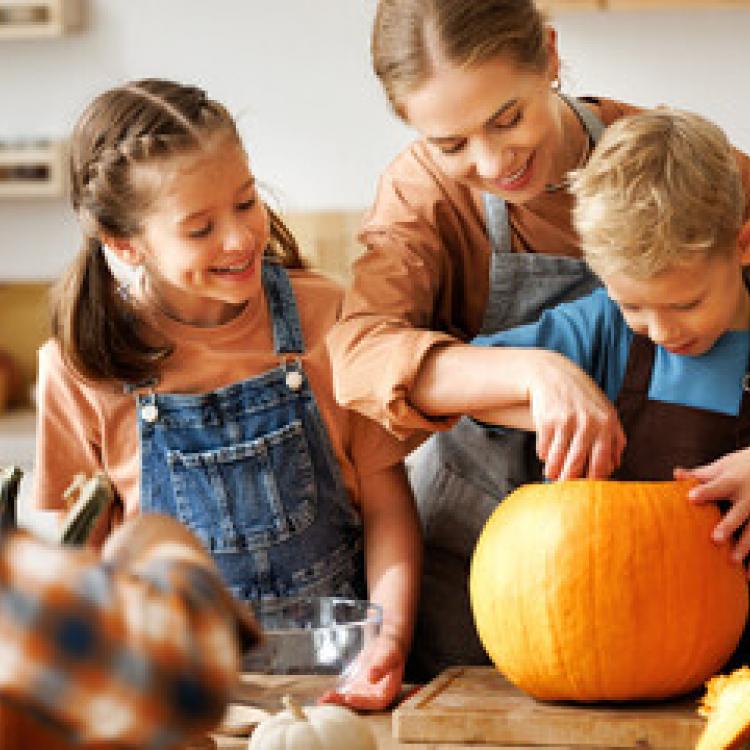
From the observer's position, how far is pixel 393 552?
1704 mm

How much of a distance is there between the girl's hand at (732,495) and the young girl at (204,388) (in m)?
0.43

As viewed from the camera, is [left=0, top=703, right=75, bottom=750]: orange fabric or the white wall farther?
the white wall

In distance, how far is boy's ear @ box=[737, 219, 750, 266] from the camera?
4.68 feet

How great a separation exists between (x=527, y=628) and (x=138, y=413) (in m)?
Answer: 0.59

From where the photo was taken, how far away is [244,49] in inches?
139

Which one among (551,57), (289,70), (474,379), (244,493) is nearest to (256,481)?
(244,493)

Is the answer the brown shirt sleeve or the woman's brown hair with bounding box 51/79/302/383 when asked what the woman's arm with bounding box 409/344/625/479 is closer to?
the brown shirt sleeve

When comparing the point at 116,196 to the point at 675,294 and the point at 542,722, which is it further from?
the point at 542,722

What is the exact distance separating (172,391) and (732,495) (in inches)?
27.2

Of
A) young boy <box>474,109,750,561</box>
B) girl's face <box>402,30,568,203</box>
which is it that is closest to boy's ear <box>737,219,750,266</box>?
young boy <box>474,109,750,561</box>

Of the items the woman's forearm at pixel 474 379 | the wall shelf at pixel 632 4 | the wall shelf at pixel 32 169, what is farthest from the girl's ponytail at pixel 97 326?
the wall shelf at pixel 32 169

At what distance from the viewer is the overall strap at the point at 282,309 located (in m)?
1.77

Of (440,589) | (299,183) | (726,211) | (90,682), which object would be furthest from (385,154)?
(90,682)

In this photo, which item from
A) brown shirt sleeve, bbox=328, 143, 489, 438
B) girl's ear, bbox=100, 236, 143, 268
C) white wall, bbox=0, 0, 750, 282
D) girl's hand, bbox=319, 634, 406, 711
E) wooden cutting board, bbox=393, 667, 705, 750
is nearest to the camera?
wooden cutting board, bbox=393, 667, 705, 750
